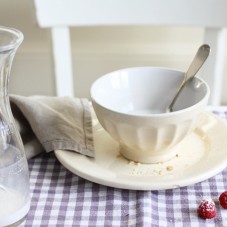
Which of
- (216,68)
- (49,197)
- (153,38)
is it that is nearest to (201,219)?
(49,197)

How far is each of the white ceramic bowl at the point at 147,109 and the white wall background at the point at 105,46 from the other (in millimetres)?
718

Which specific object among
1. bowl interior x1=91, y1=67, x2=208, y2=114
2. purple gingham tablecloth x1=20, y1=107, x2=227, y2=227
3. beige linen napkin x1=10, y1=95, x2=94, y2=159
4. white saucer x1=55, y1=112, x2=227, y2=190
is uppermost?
bowl interior x1=91, y1=67, x2=208, y2=114

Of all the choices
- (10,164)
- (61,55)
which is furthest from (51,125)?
(61,55)

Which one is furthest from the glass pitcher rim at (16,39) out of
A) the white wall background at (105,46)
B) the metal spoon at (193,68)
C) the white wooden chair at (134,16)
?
the white wall background at (105,46)

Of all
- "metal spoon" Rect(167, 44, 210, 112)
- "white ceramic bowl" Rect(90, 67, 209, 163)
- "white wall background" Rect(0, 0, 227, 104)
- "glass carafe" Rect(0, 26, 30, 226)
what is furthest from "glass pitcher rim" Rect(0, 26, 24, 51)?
"white wall background" Rect(0, 0, 227, 104)

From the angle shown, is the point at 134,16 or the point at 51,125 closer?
the point at 51,125

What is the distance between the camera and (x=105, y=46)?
1.53 m

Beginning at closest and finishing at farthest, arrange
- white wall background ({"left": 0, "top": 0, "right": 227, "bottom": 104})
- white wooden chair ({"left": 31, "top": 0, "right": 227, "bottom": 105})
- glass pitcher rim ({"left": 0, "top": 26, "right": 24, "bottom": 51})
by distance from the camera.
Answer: glass pitcher rim ({"left": 0, "top": 26, "right": 24, "bottom": 51}) → white wooden chair ({"left": 31, "top": 0, "right": 227, "bottom": 105}) → white wall background ({"left": 0, "top": 0, "right": 227, "bottom": 104})

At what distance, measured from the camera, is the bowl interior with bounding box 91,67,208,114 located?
77 centimetres

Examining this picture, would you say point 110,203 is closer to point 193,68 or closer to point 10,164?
point 10,164

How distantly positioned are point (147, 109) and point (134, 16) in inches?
13.6

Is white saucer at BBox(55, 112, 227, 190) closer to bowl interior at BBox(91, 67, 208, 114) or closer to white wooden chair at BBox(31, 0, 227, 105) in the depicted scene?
bowl interior at BBox(91, 67, 208, 114)

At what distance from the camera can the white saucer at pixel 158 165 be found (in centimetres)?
65

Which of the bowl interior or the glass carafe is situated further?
the bowl interior
